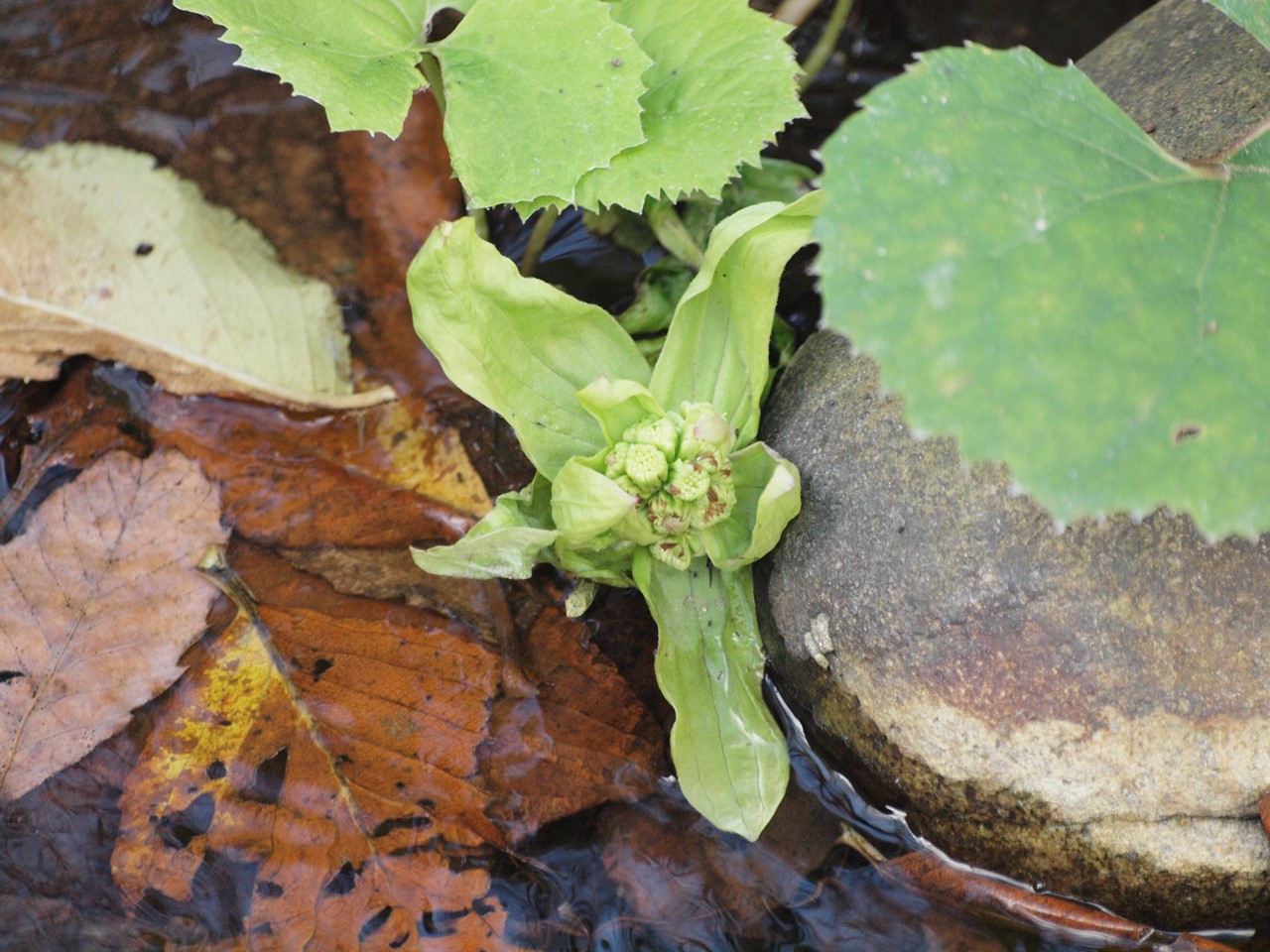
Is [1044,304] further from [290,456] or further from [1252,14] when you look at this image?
[290,456]

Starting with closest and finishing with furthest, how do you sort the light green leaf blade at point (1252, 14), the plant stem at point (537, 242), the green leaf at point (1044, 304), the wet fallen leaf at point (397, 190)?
the green leaf at point (1044, 304) < the light green leaf blade at point (1252, 14) < the plant stem at point (537, 242) < the wet fallen leaf at point (397, 190)

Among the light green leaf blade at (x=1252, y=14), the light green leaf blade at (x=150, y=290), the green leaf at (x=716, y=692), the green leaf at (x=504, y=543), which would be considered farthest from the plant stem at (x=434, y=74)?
the light green leaf blade at (x=1252, y=14)

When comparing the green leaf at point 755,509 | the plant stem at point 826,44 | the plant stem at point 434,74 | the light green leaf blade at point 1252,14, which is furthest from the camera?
the plant stem at point 826,44

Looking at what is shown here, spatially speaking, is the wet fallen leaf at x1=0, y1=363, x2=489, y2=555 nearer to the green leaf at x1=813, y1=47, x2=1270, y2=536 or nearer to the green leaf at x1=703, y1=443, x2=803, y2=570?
the green leaf at x1=703, y1=443, x2=803, y2=570

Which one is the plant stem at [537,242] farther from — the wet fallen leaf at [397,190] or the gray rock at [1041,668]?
the gray rock at [1041,668]

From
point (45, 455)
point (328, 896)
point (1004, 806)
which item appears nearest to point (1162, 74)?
point (1004, 806)

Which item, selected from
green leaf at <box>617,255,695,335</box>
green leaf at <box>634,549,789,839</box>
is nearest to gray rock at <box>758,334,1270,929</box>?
green leaf at <box>634,549,789,839</box>

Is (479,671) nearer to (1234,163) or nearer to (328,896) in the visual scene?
(328,896)
